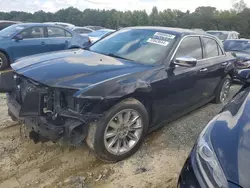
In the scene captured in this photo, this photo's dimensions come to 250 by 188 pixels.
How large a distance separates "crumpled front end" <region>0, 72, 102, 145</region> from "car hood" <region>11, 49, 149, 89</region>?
0.11 meters

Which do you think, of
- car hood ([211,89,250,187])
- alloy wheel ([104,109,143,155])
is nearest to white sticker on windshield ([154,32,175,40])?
alloy wheel ([104,109,143,155])

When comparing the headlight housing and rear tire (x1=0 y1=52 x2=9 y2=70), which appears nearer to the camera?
the headlight housing

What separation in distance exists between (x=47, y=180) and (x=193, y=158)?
159 cm

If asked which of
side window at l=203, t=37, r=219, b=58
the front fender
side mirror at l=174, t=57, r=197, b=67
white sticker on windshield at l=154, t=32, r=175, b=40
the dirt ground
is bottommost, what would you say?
the dirt ground

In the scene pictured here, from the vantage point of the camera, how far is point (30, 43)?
8211 mm

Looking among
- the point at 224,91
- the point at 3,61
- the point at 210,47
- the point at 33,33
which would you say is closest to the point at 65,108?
the point at 210,47

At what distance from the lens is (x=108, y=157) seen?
295cm

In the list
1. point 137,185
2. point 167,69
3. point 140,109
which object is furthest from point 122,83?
point 137,185

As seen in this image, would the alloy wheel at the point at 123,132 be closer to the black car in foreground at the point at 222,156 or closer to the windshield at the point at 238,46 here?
the black car in foreground at the point at 222,156

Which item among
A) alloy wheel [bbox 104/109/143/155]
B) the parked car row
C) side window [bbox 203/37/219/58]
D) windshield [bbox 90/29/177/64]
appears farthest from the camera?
side window [bbox 203/37/219/58]

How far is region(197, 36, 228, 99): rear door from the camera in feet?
13.9

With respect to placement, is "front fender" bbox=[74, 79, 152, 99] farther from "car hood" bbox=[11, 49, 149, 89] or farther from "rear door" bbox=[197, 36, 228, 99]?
"rear door" bbox=[197, 36, 228, 99]

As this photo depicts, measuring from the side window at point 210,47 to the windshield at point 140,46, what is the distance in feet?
3.14

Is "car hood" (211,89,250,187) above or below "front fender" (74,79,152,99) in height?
below
